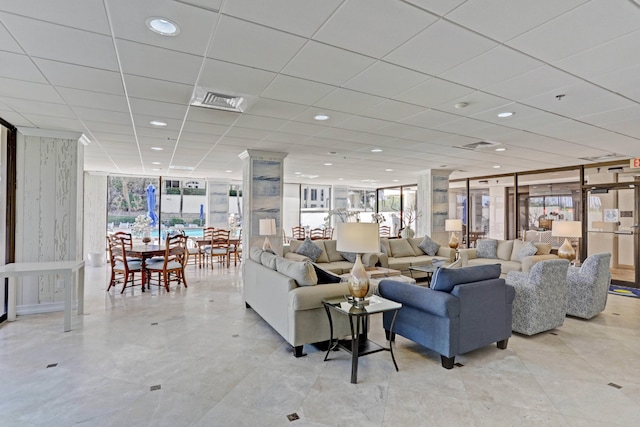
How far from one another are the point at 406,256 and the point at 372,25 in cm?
607

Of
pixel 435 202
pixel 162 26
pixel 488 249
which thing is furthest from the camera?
pixel 435 202

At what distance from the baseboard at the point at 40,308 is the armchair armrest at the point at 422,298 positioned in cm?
454

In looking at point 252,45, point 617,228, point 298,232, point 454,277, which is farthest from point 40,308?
point 617,228

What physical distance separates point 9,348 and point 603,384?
566 centimetres

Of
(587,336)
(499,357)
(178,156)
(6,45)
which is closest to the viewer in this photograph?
(6,45)

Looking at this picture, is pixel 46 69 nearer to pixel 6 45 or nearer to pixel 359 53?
pixel 6 45

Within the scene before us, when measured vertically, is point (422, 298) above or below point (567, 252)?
below

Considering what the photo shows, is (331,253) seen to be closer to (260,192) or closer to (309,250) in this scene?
(309,250)

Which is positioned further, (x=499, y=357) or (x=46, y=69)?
(x=499, y=357)

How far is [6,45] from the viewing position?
241 cm

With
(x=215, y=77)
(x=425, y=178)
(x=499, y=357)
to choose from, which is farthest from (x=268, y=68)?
(x=425, y=178)

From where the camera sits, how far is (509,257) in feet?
23.5

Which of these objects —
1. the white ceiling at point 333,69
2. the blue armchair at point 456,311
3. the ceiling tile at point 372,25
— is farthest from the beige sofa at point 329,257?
the ceiling tile at point 372,25

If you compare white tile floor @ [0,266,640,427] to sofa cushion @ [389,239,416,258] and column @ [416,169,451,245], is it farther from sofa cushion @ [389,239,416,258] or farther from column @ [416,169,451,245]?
column @ [416,169,451,245]
